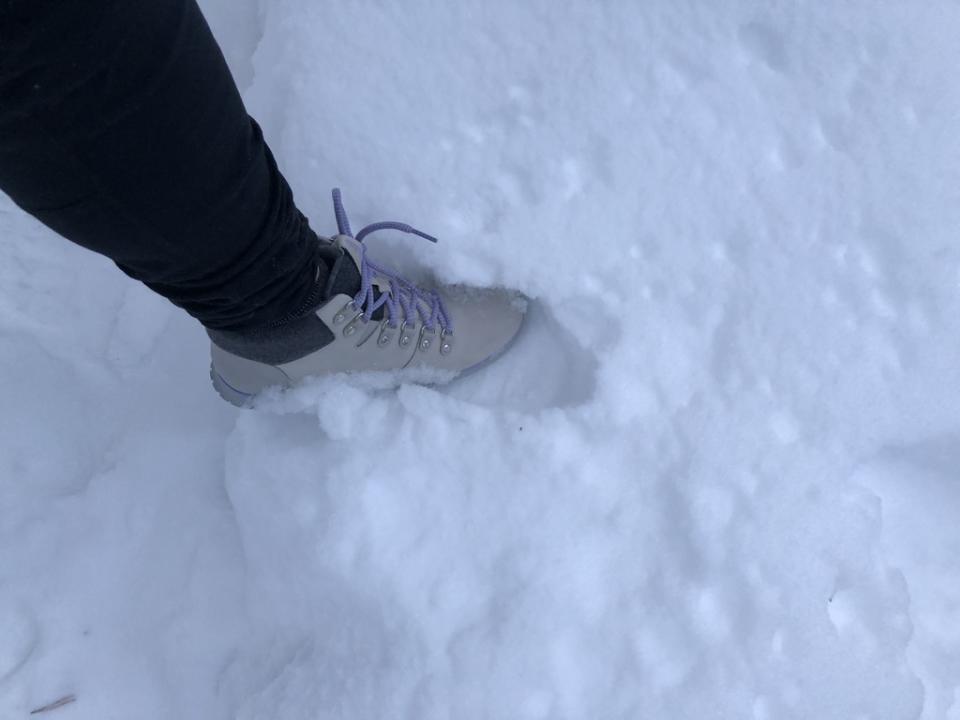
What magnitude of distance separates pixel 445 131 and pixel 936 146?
0.69 metres

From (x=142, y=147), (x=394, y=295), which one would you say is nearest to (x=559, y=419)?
(x=394, y=295)

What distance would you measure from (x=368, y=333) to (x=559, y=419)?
26cm

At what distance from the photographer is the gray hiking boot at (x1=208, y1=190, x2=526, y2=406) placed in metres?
0.79

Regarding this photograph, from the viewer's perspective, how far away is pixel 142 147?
51 cm

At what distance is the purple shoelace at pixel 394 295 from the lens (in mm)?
833

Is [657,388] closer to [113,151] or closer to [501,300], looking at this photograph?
[501,300]

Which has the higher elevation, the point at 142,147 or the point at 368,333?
the point at 142,147

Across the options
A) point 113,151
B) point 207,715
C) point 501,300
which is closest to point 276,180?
point 113,151

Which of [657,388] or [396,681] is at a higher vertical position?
[657,388]

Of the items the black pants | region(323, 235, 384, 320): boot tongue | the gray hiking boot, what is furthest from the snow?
the black pants

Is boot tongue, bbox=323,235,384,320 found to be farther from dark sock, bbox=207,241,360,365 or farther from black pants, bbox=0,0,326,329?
black pants, bbox=0,0,326,329

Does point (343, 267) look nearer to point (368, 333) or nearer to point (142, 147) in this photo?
point (368, 333)

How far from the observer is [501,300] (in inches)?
37.8

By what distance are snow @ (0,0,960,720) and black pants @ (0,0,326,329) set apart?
0.34 m
